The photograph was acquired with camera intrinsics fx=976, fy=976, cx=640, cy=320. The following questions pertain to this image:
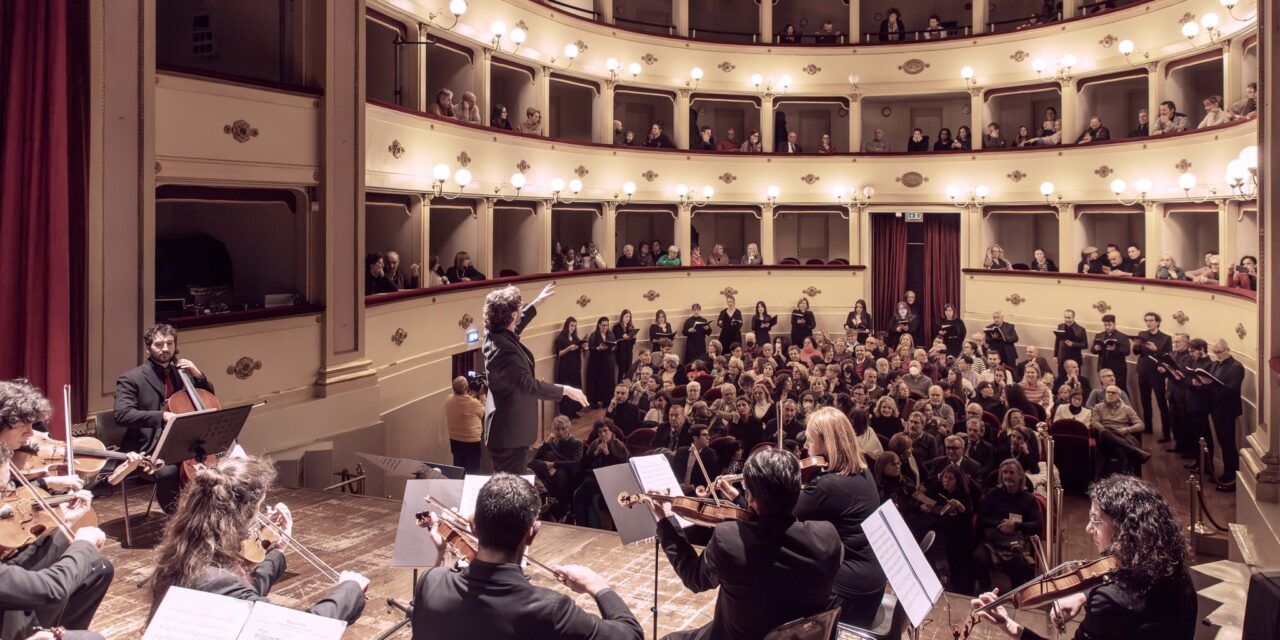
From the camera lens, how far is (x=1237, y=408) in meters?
10.6

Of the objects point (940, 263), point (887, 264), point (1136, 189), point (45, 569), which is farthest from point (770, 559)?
point (940, 263)

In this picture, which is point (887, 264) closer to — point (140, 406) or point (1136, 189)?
point (1136, 189)

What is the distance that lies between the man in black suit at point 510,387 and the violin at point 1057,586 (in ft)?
8.89

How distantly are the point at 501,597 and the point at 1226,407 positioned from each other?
10.3m

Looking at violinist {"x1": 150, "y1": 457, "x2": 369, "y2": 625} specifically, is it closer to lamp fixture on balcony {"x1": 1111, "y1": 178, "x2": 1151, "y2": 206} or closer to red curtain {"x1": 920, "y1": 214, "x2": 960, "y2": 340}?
lamp fixture on balcony {"x1": 1111, "y1": 178, "x2": 1151, "y2": 206}

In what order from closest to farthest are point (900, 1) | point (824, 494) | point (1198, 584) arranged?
point (824, 494)
point (1198, 584)
point (900, 1)

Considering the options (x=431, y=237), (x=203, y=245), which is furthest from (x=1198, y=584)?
(x=431, y=237)

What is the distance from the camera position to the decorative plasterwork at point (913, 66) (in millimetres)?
19844

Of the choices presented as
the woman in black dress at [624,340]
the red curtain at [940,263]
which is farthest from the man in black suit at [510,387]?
the red curtain at [940,263]

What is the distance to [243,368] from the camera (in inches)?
336

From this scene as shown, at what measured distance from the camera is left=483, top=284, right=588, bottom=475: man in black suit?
5.78 m

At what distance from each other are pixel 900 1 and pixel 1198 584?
17.7 meters

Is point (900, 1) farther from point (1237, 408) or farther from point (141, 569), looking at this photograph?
point (141, 569)

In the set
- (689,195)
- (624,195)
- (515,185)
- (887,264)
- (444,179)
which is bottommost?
(887,264)
